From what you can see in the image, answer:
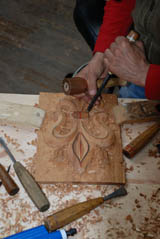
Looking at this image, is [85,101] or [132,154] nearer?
[132,154]

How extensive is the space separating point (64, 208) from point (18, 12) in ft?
10.4

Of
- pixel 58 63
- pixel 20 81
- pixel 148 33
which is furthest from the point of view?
pixel 58 63

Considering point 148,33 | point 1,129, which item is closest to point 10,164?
point 1,129

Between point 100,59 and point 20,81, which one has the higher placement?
point 100,59

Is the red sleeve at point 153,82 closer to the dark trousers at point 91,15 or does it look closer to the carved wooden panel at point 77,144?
the carved wooden panel at point 77,144

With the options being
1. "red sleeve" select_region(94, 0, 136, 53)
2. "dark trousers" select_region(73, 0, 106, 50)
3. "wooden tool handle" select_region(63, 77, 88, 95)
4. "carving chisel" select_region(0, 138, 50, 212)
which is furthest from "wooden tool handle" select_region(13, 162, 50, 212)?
"dark trousers" select_region(73, 0, 106, 50)

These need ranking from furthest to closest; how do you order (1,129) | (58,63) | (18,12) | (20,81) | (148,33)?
(18,12) < (58,63) < (20,81) < (148,33) < (1,129)

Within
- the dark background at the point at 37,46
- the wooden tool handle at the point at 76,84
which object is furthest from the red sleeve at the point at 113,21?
the dark background at the point at 37,46

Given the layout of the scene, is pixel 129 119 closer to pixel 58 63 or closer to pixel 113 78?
pixel 113 78

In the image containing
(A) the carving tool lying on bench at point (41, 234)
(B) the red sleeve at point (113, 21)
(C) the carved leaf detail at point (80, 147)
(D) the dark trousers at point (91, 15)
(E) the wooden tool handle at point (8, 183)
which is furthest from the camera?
(D) the dark trousers at point (91, 15)

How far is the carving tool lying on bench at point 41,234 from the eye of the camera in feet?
2.90

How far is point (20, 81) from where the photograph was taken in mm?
2619

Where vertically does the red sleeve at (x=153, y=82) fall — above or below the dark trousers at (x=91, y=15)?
below

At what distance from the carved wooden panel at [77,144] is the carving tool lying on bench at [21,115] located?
50 millimetres
